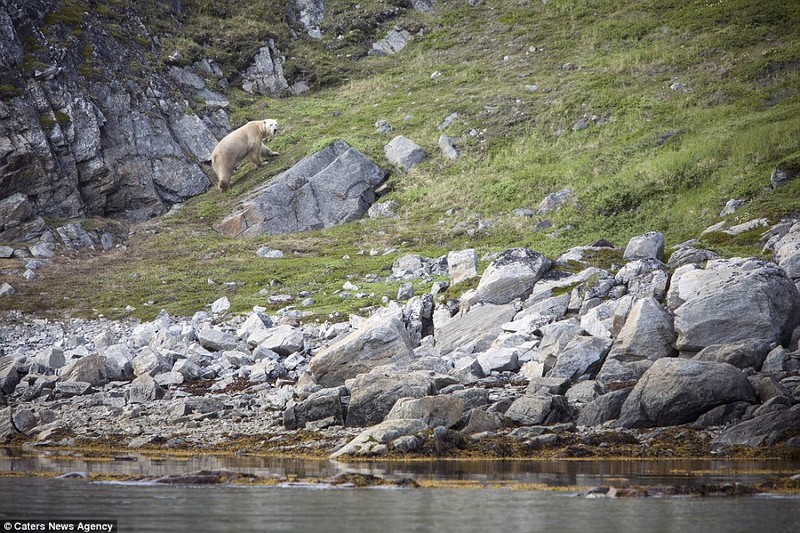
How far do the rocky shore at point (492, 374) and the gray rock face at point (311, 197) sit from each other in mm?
16185

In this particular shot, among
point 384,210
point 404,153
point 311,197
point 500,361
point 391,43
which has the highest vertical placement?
point 391,43

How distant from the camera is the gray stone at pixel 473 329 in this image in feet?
76.5

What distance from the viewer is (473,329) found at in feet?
78.7

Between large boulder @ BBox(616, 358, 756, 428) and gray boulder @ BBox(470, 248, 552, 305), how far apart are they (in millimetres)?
9742

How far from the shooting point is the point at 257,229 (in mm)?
44281

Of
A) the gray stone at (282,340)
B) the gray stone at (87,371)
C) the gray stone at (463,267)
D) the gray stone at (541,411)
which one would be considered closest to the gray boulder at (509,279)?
the gray stone at (463,267)

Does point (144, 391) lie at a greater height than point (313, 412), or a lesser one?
greater

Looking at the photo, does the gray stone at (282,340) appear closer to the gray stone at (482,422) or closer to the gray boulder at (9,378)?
the gray boulder at (9,378)

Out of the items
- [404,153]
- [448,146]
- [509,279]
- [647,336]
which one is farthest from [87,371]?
[448,146]

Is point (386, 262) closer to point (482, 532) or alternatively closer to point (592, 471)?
point (592, 471)

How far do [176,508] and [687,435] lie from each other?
886 cm

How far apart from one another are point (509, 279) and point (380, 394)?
9.52m

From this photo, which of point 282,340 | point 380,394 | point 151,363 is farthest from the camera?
point 282,340

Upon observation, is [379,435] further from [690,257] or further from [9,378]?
[690,257]
